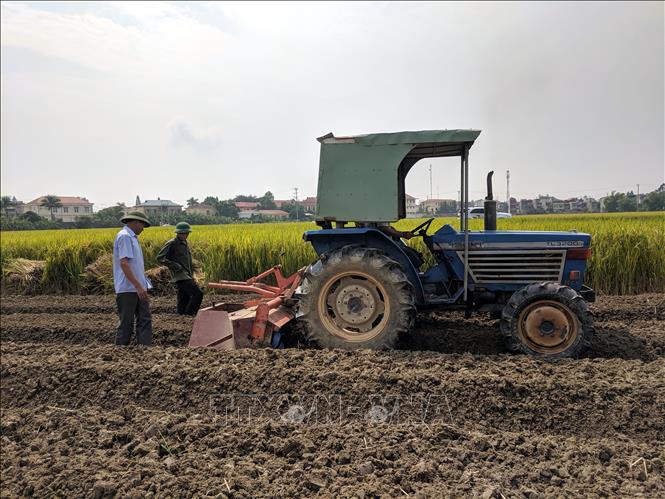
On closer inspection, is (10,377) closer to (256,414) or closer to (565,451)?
(256,414)

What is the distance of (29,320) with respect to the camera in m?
7.70

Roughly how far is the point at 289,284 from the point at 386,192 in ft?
5.48

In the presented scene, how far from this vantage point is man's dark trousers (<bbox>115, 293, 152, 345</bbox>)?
18.1 feet

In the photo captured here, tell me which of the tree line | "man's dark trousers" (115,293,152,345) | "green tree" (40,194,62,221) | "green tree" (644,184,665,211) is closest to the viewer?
"man's dark trousers" (115,293,152,345)

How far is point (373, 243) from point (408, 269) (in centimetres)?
46

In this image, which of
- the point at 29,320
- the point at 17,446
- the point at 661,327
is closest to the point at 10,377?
the point at 17,446

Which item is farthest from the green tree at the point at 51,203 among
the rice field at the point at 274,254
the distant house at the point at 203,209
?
the rice field at the point at 274,254

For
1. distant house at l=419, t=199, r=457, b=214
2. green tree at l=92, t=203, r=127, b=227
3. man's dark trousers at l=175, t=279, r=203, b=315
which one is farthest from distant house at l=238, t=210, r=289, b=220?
distant house at l=419, t=199, r=457, b=214

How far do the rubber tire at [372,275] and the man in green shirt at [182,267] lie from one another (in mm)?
3119

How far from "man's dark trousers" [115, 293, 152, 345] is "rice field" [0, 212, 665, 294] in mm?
→ 2788

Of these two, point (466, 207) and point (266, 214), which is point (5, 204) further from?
point (466, 207)

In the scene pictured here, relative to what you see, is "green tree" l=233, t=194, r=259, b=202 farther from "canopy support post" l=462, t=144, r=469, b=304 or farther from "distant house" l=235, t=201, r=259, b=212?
"canopy support post" l=462, t=144, r=469, b=304

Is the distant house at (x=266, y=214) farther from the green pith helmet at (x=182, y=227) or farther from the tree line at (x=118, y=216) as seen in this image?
the green pith helmet at (x=182, y=227)

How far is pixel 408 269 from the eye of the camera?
5.20 m
